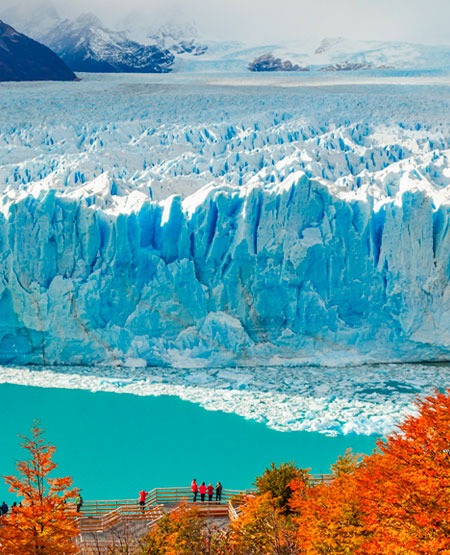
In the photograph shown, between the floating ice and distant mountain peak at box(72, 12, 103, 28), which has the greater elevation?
distant mountain peak at box(72, 12, 103, 28)

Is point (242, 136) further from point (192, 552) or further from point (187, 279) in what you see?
point (192, 552)

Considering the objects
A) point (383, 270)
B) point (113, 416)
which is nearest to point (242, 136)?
point (383, 270)

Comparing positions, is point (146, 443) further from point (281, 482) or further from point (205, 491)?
point (281, 482)

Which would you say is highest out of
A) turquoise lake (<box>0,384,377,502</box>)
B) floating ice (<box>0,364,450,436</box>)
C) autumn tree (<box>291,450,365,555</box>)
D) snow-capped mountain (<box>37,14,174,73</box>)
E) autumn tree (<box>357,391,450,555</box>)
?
snow-capped mountain (<box>37,14,174,73</box>)

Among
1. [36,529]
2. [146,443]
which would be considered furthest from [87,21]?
[36,529]

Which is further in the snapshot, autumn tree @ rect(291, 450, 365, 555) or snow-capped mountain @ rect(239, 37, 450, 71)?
snow-capped mountain @ rect(239, 37, 450, 71)

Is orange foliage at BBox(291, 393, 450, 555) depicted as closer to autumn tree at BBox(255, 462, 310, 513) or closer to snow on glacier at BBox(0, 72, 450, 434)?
autumn tree at BBox(255, 462, 310, 513)

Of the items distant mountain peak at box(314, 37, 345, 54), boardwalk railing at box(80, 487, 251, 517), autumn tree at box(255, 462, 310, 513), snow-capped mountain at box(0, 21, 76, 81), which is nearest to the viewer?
autumn tree at box(255, 462, 310, 513)

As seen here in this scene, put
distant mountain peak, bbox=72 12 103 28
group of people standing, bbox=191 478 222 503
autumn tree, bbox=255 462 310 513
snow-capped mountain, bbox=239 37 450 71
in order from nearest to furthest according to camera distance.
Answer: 1. autumn tree, bbox=255 462 310 513
2. group of people standing, bbox=191 478 222 503
3. snow-capped mountain, bbox=239 37 450 71
4. distant mountain peak, bbox=72 12 103 28

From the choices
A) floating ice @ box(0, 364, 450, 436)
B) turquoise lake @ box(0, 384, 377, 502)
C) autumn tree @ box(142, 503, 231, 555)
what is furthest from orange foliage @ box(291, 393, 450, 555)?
floating ice @ box(0, 364, 450, 436)
